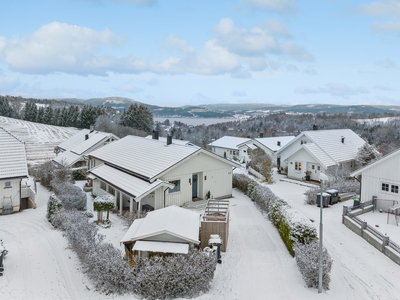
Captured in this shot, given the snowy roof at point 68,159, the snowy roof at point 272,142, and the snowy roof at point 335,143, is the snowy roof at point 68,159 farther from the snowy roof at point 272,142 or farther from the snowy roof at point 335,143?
the snowy roof at point 272,142

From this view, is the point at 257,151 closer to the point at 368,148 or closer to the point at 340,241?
the point at 368,148

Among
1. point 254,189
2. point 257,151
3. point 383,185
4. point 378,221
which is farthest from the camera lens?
point 257,151

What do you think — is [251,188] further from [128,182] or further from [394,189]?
[128,182]

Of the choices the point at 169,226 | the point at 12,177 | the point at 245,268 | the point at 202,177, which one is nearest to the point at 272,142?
the point at 202,177

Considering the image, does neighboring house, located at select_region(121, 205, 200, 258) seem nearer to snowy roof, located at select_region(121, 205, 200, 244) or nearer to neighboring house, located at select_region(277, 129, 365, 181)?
snowy roof, located at select_region(121, 205, 200, 244)

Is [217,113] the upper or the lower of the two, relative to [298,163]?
upper

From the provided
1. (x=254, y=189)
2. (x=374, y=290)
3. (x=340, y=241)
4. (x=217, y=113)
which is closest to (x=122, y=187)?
(x=254, y=189)

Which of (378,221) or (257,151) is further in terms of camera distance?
(257,151)
